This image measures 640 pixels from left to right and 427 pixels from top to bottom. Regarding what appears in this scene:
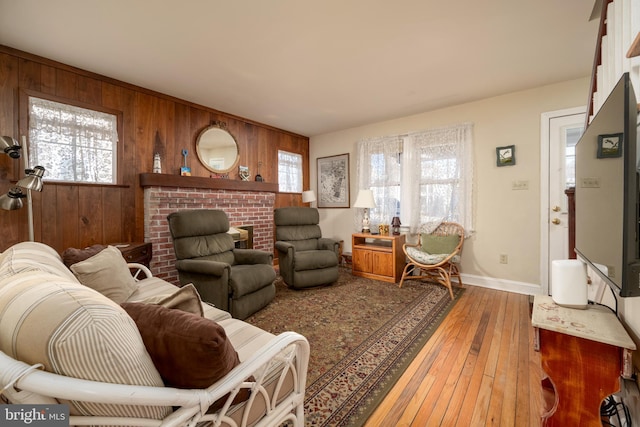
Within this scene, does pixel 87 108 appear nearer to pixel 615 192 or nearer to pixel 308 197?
pixel 308 197

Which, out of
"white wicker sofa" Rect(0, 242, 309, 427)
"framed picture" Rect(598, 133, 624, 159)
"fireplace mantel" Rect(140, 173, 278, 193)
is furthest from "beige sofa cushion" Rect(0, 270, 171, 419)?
"fireplace mantel" Rect(140, 173, 278, 193)

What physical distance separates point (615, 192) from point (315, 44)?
2.14m

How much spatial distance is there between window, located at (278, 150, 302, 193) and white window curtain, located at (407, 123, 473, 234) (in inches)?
80.1

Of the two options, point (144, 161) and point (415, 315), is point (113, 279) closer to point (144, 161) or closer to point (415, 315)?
point (144, 161)

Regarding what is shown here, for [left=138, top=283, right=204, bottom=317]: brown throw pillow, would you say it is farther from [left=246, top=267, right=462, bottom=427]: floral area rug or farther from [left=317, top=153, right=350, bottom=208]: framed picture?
[left=317, top=153, right=350, bottom=208]: framed picture

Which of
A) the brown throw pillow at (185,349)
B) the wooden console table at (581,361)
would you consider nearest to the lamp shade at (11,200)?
the brown throw pillow at (185,349)

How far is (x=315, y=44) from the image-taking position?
2.17m

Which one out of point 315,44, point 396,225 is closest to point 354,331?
point 396,225

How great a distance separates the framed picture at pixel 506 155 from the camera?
310 cm

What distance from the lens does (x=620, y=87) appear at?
816mm

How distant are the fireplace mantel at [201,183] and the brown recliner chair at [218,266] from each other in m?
0.58

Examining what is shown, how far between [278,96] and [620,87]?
2.99 metres

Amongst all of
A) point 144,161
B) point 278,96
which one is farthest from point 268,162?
point 144,161

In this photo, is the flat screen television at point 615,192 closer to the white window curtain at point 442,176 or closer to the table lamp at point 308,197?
the white window curtain at point 442,176
